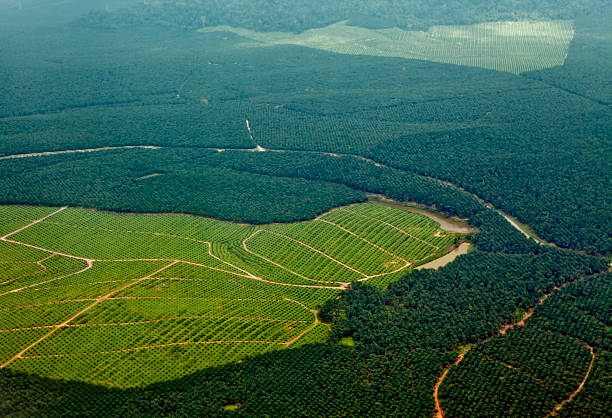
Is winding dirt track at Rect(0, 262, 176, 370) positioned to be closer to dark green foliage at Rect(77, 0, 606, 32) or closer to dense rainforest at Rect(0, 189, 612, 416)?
dense rainforest at Rect(0, 189, 612, 416)

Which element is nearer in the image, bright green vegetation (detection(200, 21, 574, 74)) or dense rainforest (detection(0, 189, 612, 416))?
dense rainforest (detection(0, 189, 612, 416))

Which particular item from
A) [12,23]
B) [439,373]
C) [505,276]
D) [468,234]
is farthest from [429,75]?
[12,23]

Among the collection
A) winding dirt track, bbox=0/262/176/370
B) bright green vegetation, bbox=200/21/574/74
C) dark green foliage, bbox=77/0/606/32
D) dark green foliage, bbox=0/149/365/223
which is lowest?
winding dirt track, bbox=0/262/176/370

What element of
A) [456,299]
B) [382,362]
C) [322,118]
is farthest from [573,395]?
[322,118]

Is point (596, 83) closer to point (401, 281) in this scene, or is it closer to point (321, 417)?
point (401, 281)

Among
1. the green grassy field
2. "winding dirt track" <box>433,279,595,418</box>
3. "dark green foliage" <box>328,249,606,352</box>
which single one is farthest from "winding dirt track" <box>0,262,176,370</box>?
"winding dirt track" <box>433,279,595,418</box>

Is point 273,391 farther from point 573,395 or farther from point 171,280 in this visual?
point 573,395

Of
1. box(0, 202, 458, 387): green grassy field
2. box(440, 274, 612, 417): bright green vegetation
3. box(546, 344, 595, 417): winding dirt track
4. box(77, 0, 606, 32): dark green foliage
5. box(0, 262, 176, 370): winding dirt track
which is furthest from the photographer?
box(77, 0, 606, 32): dark green foliage
